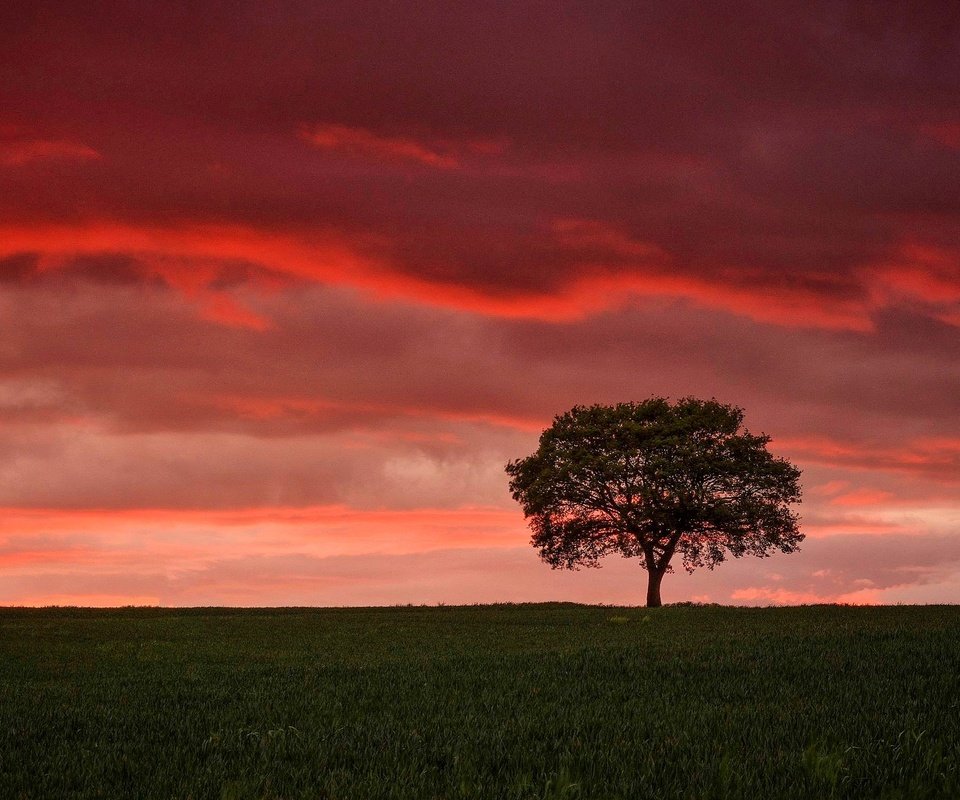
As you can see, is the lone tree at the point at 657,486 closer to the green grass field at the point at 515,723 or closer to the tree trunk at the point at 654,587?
the tree trunk at the point at 654,587

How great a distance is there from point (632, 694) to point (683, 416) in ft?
131

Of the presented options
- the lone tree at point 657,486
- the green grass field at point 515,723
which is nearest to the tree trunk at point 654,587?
the lone tree at point 657,486

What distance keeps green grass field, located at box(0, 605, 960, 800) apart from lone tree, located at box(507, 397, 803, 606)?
2885 centimetres

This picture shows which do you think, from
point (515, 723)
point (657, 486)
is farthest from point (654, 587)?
point (515, 723)

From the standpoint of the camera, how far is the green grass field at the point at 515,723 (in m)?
8.07

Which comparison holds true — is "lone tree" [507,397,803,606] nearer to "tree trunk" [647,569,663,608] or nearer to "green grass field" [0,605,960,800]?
"tree trunk" [647,569,663,608]

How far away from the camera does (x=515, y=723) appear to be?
420 inches

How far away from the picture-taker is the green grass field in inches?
318

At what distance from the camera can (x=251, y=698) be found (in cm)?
1348

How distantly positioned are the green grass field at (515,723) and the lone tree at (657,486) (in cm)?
2885

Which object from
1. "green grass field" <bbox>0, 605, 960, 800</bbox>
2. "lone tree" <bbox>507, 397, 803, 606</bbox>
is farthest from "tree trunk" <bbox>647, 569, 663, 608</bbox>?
"green grass field" <bbox>0, 605, 960, 800</bbox>

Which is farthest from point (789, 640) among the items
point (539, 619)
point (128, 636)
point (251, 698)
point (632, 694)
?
point (128, 636)

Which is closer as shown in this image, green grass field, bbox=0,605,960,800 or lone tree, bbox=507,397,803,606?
green grass field, bbox=0,605,960,800

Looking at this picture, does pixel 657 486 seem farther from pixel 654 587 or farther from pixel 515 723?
pixel 515 723
